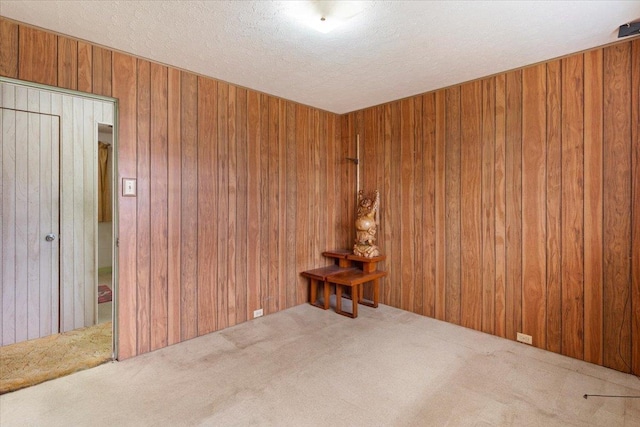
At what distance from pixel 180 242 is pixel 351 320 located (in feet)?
6.18

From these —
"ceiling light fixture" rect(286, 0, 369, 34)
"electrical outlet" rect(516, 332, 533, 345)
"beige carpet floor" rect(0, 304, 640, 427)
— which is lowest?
"beige carpet floor" rect(0, 304, 640, 427)

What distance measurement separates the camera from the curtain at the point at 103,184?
3.23m

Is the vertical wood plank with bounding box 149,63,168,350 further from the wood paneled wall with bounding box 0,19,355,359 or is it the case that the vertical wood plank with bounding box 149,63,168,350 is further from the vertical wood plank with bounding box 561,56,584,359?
the vertical wood plank with bounding box 561,56,584,359

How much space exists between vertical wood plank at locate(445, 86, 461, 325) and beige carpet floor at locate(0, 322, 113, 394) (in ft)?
10.3

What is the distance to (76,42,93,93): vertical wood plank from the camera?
2277mm

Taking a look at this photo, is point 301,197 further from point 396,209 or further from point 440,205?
point 440,205

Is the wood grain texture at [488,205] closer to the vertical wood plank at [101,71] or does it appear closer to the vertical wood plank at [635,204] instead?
the vertical wood plank at [635,204]

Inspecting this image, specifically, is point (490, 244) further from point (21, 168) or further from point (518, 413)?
point (21, 168)

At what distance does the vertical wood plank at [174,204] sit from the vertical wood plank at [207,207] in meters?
0.19

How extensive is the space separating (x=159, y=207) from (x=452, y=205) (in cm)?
Answer: 279

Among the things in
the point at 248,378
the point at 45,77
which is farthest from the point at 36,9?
the point at 248,378

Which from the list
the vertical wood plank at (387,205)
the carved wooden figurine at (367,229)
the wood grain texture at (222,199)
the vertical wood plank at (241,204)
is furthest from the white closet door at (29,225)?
the vertical wood plank at (387,205)

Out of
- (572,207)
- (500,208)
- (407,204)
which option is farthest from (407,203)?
(572,207)

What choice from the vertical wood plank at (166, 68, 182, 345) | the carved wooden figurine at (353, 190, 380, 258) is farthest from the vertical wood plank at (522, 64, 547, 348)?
the vertical wood plank at (166, 68, 182, 345)
